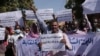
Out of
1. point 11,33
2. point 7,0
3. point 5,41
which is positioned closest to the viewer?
point 5,41

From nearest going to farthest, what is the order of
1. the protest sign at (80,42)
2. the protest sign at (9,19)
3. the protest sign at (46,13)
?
1. the protest sign at (80,42)
2. the protest sign at (46,13)
3. the protest sign at (9,19)

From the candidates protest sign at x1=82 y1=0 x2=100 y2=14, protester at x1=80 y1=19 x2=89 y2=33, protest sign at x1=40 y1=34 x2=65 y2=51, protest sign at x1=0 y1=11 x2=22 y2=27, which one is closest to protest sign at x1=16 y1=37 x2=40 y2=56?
protest sign at x1=40 y1=34 x2=65 y2=51

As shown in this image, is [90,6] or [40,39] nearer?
[90,6]

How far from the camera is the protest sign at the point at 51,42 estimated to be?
13.3m

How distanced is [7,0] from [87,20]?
24.4m

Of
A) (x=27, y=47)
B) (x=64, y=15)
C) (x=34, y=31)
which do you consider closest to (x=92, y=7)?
(x=34, y=31)

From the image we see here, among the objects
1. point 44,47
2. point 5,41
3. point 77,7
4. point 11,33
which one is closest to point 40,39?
point 44,47

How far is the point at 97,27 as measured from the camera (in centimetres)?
1295

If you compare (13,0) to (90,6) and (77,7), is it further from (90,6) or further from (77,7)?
(90,6)

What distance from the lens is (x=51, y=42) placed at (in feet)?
45.0

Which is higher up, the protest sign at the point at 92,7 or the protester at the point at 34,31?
the protest sign at the point at 92,7

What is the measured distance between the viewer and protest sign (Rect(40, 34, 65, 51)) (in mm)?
13330

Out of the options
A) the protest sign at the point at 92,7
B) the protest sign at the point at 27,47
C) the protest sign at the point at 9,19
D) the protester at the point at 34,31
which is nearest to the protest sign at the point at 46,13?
the protest sign at the point at 9,19

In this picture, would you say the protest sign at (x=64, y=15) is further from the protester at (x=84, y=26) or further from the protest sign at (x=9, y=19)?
the protester at (x=84, y=26)
